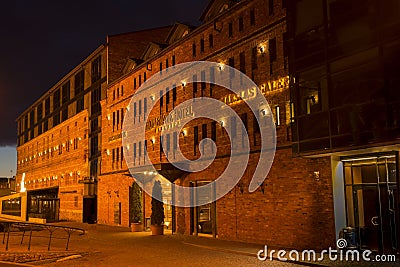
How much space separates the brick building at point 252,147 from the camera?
18.3m

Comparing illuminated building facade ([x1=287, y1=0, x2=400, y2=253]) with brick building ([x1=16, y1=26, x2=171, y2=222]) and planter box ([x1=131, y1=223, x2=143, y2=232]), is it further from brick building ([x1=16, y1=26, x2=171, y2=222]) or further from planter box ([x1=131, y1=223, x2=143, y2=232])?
brick building ([x1=16, y1=26, x2=171, y2=222])

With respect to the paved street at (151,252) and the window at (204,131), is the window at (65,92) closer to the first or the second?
the paved street at (151,252)

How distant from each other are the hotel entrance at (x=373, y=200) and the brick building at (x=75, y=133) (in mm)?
22943

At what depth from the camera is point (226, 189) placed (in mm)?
22906

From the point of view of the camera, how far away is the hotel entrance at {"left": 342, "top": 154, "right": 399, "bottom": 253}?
15953 millimetres

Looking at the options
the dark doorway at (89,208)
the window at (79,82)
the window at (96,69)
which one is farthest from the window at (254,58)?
the window at (79,82)

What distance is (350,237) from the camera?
1653cm

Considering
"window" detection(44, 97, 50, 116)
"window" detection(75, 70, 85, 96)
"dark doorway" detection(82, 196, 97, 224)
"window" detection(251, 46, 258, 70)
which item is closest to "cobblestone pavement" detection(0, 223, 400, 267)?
"window" detection(251, 46, 258, 70)

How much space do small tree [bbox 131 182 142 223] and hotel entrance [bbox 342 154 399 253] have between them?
55.0ft

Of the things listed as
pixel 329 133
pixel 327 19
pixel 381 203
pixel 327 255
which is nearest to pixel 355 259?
pixel 327 255

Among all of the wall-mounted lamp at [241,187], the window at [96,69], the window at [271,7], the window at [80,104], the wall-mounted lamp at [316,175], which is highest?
the window at [96,69]

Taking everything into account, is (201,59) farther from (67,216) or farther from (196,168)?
(67,216)

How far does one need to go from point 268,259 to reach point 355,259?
289 centimetres

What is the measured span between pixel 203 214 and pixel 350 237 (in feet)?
32.6
